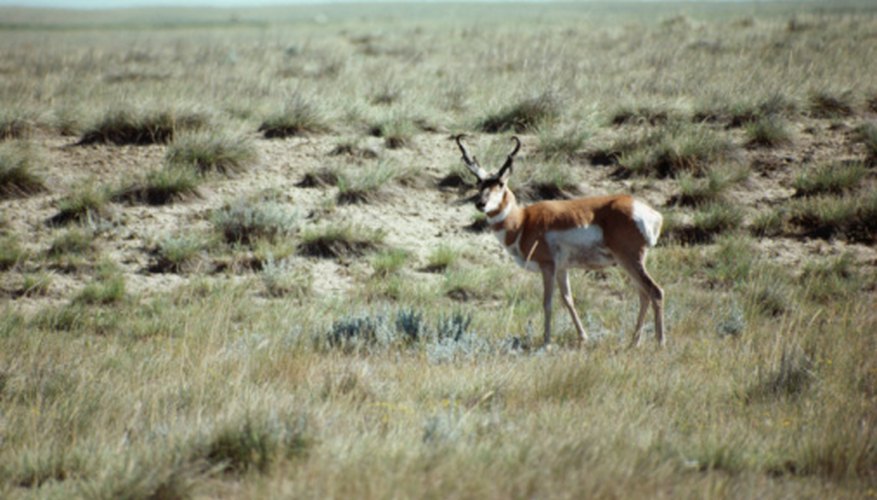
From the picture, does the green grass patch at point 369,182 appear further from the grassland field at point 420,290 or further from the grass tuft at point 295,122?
the grass tuft at point 295,122

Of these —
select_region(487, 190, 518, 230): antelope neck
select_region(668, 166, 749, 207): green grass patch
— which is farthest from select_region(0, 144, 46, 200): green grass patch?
select_region(668, 166, 749, 207): green grass patch

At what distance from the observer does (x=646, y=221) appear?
7434 mm

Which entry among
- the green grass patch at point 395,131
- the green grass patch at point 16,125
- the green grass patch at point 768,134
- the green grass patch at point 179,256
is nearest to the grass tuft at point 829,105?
the green grass patch at point 768,134

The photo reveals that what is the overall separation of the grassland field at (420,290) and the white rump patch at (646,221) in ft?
3.21

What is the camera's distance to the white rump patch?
7.41m

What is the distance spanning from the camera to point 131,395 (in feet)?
19.0

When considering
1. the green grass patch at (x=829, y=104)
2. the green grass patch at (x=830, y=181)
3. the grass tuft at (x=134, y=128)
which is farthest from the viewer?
the green grass patch at (x=829, y=104)

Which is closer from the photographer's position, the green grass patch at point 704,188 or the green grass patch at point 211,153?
the green grass patch at point 704,188

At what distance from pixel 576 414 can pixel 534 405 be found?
45cm

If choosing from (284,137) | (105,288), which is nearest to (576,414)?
(105,288)

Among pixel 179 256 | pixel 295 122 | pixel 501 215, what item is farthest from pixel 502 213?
pixel 295 122

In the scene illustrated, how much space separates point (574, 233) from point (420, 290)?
2331mm

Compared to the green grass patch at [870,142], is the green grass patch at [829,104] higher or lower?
higher

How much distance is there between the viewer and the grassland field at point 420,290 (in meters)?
4.86
